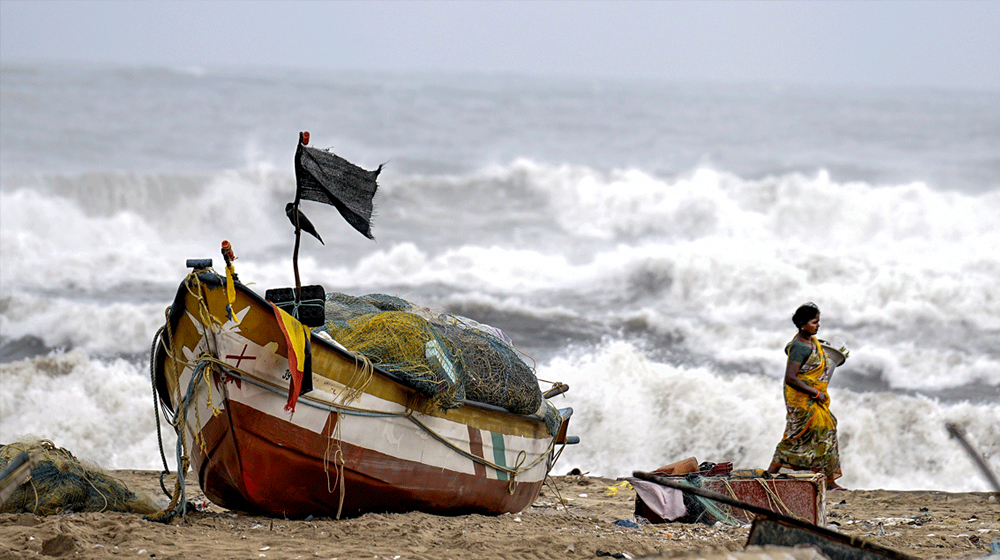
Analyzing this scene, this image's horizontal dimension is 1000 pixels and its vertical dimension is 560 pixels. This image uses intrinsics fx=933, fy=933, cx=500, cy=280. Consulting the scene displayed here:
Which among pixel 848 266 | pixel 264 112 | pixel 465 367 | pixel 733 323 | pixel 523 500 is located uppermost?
pixel 264 112

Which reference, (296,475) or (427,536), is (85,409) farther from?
(427,536)

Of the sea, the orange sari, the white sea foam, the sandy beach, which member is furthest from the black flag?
the white sea foam

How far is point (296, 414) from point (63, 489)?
1708 millimetres

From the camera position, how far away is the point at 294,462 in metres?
5.40

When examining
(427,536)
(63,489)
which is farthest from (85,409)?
(427,536)

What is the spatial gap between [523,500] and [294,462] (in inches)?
82.4

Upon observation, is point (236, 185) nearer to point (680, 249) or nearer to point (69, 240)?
point (69, 240)

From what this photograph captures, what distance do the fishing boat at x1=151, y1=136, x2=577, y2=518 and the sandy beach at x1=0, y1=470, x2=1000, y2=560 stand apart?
0.60 ft

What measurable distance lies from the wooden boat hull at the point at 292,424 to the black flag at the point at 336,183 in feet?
2.33

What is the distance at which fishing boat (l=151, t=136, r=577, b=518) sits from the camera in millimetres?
5102

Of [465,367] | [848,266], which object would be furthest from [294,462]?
[848,266]

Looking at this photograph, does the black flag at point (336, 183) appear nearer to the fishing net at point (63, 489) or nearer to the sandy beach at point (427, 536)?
the sandy beach at point (427, 536)

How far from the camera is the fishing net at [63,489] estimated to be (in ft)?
18.5

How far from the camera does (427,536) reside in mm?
5219
